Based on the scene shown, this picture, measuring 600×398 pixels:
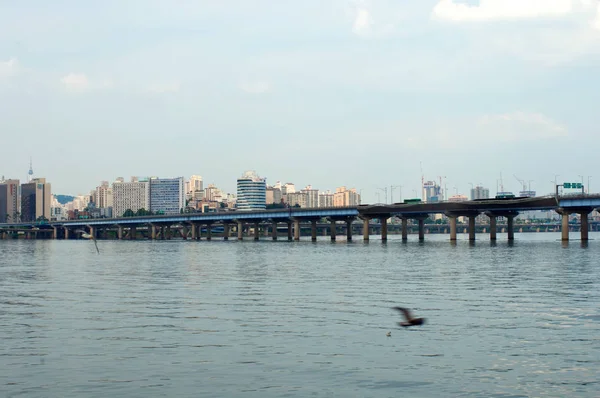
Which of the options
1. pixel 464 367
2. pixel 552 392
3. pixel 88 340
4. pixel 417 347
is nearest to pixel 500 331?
pixel 417 347

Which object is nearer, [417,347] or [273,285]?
[417,347]

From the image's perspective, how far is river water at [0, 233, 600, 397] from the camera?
32156 mm

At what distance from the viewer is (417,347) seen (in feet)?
130

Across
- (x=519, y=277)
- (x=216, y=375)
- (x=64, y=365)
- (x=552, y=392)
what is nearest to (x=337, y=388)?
(x=216, y=375)

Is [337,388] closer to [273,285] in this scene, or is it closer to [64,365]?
[64,365]

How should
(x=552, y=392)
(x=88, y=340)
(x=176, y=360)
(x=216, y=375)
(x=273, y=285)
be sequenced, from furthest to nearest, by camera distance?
(x=273, y=285)
(x=88, y=340)
(x=176, y=360)
(x=216, y=375)
(x=552, y=392)

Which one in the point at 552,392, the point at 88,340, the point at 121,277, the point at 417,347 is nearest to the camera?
the point at 552,392

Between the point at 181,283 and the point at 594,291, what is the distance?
123 ft

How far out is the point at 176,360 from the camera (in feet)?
121

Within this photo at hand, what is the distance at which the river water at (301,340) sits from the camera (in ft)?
105

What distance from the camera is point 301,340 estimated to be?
41.8 metres

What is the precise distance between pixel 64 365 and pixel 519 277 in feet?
188

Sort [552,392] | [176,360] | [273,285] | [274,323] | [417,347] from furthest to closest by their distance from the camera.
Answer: [273,285] → [274,323] → [417,347] → [176,360] → [552,392]

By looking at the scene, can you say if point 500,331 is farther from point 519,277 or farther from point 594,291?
point 519,277
